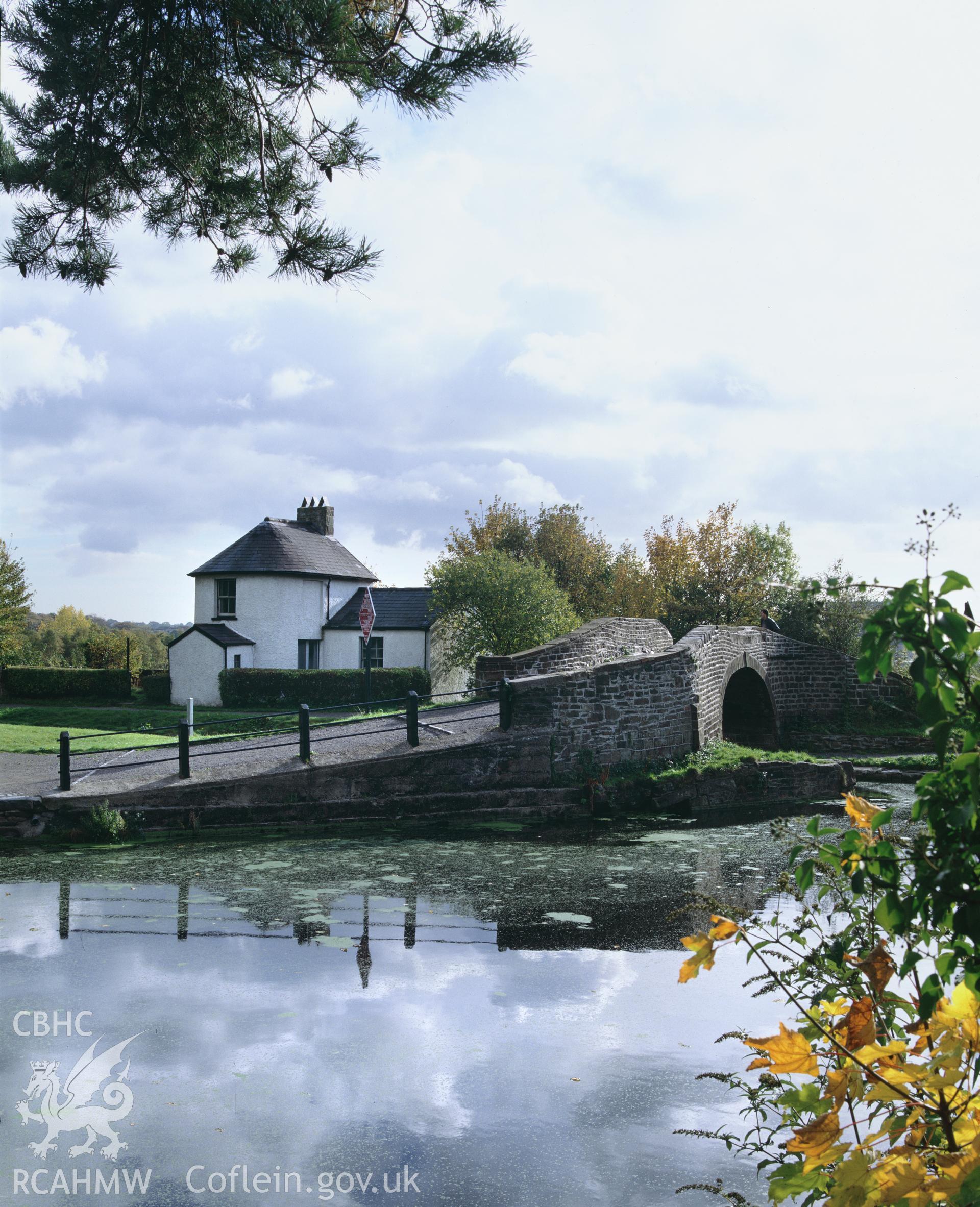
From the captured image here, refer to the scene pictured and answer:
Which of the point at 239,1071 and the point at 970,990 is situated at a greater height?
the point at 970,990

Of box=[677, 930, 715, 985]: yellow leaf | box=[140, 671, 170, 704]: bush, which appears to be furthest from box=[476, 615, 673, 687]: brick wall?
box=[140, 671, 170, 704]: bush

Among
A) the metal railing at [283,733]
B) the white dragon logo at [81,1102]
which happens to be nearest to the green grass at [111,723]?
the metal railing at [283,733]

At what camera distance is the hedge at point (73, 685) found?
107 feet

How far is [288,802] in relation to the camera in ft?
42.4

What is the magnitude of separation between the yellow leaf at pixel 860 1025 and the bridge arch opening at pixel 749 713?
2164 centimetres

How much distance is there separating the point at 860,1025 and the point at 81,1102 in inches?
166

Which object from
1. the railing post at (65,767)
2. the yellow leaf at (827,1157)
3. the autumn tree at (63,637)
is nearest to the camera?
the yellow leaf at (827,1157)

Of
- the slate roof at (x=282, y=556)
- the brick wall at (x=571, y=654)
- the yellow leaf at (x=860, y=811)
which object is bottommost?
the yellow leaf at (x=860, y=811)

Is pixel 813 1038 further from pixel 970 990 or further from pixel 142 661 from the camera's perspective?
pixel 142 661

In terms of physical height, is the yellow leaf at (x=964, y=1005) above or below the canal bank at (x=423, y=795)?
above

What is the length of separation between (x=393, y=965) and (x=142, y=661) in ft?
156

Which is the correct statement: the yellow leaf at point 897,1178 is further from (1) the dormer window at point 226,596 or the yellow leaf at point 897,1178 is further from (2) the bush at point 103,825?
(1) the dormer window at point 226,596

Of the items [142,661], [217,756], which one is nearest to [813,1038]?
[217,756]

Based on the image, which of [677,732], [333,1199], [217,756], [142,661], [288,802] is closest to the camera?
[333,1199]
